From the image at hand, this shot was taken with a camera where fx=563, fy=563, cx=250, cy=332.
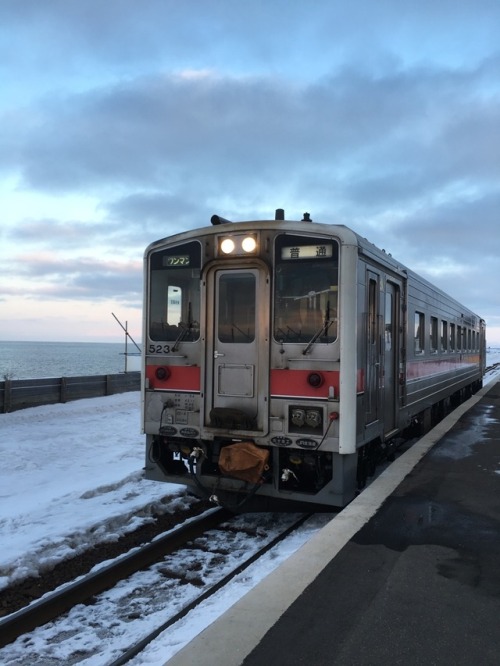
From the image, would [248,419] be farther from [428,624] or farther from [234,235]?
[428,624]

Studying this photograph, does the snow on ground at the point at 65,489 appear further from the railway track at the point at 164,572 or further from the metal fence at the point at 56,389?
the railway track at the point at 164,572

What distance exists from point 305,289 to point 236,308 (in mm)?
840

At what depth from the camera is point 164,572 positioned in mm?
5227

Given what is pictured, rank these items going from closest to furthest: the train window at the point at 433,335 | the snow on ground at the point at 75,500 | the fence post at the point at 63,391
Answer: the snow on ground at the point at 75,500, the train window at the point at 433,335, the fence post at the point at 63,391

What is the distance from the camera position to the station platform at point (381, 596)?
312 cm

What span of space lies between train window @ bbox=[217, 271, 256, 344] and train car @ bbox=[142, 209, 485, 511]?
0.04 ft

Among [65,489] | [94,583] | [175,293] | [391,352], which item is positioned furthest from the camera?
[391,352]

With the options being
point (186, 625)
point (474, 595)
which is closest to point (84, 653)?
point (186, 625)

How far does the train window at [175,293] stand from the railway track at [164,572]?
2.18 m

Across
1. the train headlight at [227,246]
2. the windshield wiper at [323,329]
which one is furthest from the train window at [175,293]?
the windshield wiper at [323,329]

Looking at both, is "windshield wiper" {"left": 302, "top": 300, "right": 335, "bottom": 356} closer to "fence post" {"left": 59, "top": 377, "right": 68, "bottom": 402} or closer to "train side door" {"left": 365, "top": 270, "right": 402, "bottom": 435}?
"train side door" {"left": 365, "top": 270, "right": 402, "bottom": 435}

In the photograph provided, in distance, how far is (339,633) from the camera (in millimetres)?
3316

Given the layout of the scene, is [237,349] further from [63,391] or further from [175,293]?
[63,391]

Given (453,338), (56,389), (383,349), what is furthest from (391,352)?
(56,389)
